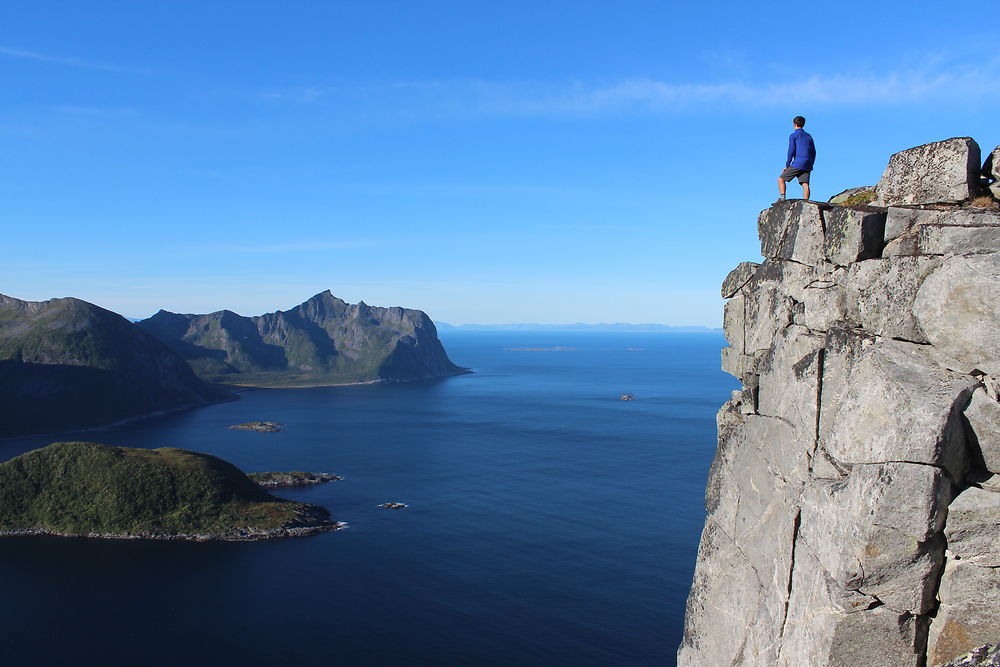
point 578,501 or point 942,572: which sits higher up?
point 942,572

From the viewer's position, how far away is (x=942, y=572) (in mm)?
11562

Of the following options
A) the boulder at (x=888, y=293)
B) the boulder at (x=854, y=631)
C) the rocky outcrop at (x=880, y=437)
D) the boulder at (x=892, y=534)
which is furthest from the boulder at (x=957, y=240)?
the boulder at (x=854, y=631)

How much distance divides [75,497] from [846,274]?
366 ft

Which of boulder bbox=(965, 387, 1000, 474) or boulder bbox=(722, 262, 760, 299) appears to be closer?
boulder bbox=(965, 387, 1000, 474)

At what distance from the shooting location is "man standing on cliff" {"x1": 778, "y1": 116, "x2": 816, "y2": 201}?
56.5 ft

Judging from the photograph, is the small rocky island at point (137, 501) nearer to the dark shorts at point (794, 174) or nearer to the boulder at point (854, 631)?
the dark shorts at point (794, 174)

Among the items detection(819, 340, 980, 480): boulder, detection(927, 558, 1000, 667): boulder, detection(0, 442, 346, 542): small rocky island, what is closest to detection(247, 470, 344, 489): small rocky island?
detection(0, 442, 346, 542): small rocky island

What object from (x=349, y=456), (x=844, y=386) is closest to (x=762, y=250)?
(x=844, y=386)

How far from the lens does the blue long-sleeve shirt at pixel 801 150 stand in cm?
1720

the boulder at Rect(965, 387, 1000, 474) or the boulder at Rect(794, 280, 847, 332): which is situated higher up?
the boulder at Rect(794, 280, 847, 332)

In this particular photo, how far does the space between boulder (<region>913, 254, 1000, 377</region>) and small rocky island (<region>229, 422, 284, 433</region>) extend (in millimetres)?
183909

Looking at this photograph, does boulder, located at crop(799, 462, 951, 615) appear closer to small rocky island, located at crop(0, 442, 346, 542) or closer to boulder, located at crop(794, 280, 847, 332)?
boulder, located at crop(794, 280, 847, 332)

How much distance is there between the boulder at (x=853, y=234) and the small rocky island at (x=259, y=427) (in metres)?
182

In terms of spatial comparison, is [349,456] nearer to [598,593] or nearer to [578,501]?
[578,501]
